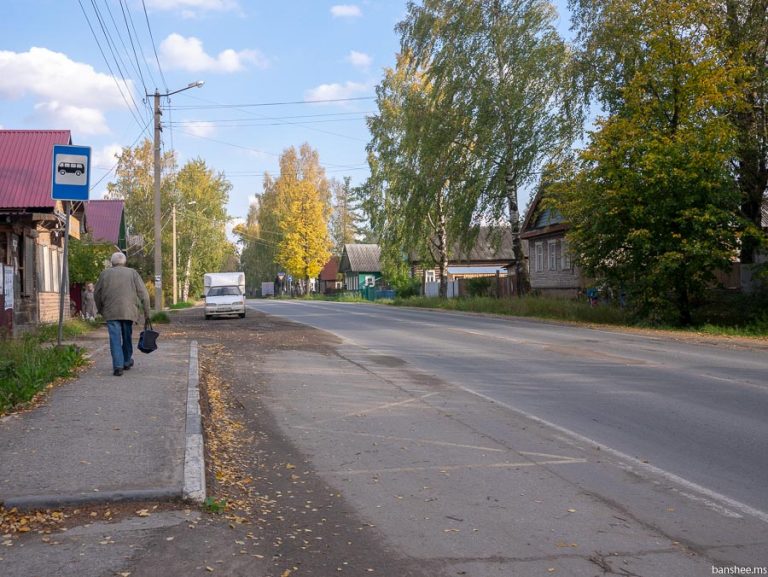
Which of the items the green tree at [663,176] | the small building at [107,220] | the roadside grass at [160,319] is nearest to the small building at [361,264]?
the small building at [107,220]

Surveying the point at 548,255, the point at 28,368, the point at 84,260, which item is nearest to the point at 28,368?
the point at 28,368

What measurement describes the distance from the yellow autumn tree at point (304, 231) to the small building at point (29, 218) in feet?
173

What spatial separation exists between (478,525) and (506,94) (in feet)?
97.5

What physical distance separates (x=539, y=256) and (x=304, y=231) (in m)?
38.3

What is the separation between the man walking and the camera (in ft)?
35.1

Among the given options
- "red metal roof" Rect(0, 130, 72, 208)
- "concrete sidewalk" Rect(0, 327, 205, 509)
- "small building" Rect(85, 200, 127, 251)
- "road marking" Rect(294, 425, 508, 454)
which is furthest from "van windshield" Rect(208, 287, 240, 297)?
"road marking" Rect(294, 425, 508, 454)

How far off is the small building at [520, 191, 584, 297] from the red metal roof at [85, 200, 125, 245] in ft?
71.9

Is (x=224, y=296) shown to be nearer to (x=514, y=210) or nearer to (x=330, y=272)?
(x=514, y=210)

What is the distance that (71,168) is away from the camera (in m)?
12.1

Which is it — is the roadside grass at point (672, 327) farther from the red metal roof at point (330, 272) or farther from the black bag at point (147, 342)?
Answer: the red metal roof at point (330, 272)

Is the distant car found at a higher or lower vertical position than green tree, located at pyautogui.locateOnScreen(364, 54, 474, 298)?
lower

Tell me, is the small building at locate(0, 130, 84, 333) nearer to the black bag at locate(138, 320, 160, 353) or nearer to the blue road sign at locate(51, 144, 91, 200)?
the blue road sign at locate(51, 144, 91, 200)

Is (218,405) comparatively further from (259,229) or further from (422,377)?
(259,229)

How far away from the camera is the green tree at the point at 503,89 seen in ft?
108
